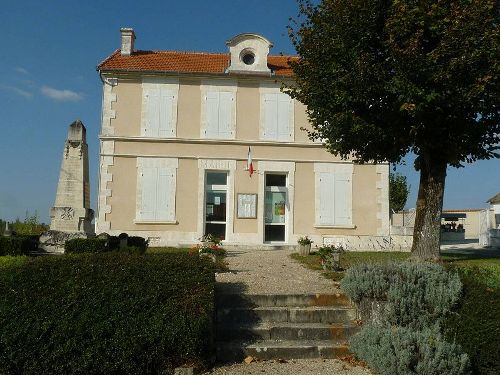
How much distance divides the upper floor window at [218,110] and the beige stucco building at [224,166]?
36mm

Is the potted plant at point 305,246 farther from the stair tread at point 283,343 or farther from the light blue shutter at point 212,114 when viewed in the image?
the stair tread at point 283,343

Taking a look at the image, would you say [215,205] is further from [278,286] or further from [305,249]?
[278,286]

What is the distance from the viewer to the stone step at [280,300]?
250 inches

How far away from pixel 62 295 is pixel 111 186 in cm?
1195

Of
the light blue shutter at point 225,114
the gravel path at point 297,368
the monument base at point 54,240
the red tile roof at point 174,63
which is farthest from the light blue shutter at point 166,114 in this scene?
the gravel path at point 297,368

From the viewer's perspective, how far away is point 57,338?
477 centimetres

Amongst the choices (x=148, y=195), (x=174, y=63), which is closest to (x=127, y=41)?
(x=174, y=63)

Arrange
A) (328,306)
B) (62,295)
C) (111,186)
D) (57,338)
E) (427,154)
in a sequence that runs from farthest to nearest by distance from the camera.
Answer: (111,186), (427,154), (328,306), (62,295), (57,338)

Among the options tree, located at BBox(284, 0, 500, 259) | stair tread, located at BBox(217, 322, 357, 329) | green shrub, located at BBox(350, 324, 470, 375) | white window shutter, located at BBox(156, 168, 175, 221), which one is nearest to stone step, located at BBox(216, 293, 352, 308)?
stair tread, located at BBox(217, 322, 357, 329)

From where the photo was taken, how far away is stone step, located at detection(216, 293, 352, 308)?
20.8 ft

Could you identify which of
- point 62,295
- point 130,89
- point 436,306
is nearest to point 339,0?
point 436,306

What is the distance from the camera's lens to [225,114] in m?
17.4

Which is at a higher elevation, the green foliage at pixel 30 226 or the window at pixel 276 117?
the window at pixel 276 117

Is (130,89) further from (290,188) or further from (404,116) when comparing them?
(404,116)
